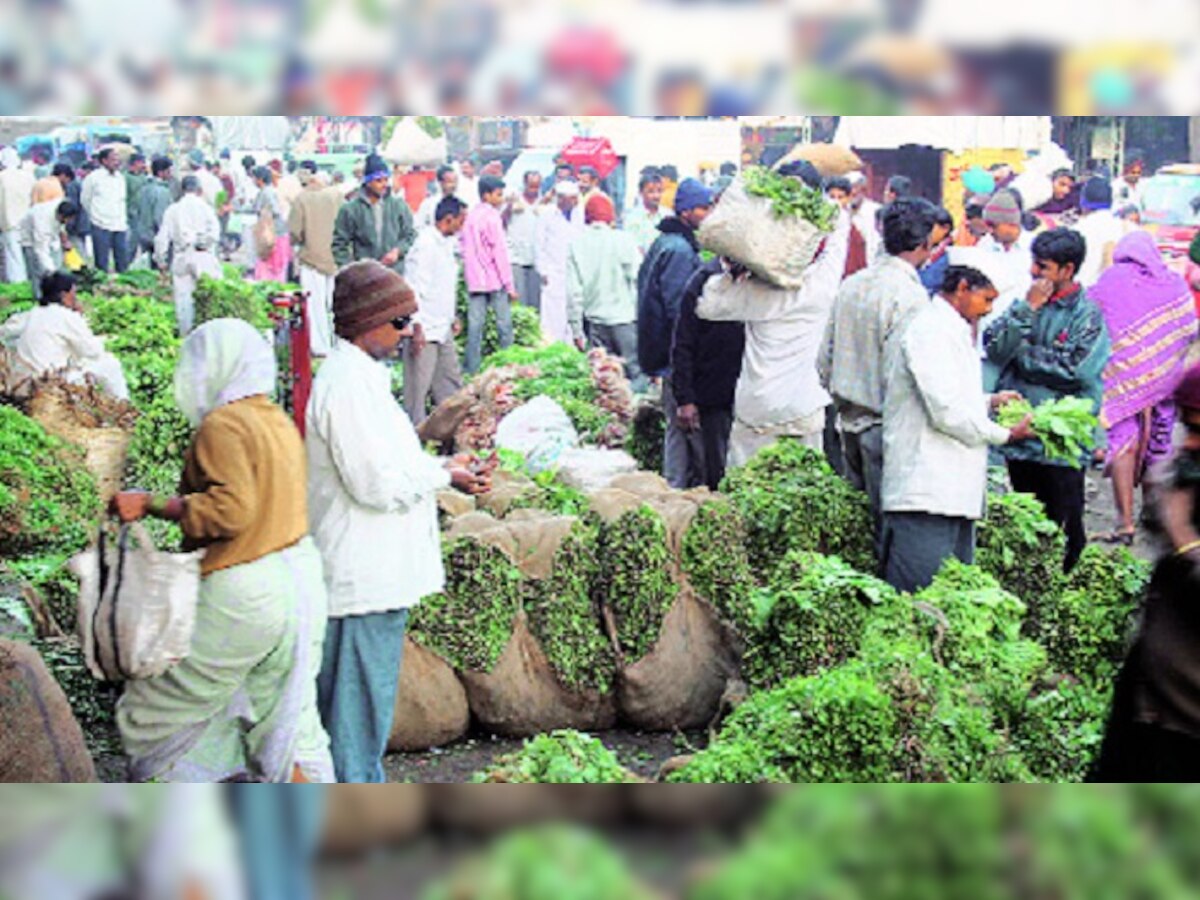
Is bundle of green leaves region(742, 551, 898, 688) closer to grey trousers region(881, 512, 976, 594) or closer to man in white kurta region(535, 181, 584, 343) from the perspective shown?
grey trousers region(881, 512, 976, 594)

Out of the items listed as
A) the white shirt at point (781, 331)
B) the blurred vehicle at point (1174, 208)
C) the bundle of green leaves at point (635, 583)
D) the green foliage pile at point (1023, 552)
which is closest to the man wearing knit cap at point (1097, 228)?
the blurred vehicle at point (1174, 208)

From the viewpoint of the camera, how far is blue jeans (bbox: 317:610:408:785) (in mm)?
5051

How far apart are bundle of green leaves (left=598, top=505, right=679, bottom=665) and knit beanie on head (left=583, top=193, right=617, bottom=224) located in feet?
3.51

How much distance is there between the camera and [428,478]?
498cm

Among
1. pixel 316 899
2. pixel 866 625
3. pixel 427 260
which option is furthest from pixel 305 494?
pixel 316 899

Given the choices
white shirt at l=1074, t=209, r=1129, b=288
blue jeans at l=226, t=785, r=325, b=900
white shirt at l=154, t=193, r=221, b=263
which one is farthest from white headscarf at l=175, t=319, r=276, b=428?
white shirt at l=1074, t=209, r=1129, b=288

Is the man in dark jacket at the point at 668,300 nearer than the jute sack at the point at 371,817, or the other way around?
the jute sack at the point at 371,817

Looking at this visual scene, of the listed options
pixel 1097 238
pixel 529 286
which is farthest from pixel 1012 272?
pixel 529 286

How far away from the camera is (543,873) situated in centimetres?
239

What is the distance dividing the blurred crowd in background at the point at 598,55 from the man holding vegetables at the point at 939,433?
1199mm

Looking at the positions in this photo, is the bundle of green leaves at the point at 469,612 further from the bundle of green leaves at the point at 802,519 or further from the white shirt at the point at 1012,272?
the white shirt at the point at 1012,272

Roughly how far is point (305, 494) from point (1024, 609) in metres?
2.24

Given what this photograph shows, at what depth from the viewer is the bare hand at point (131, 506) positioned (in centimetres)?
474

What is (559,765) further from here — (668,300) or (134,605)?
(668,300)
